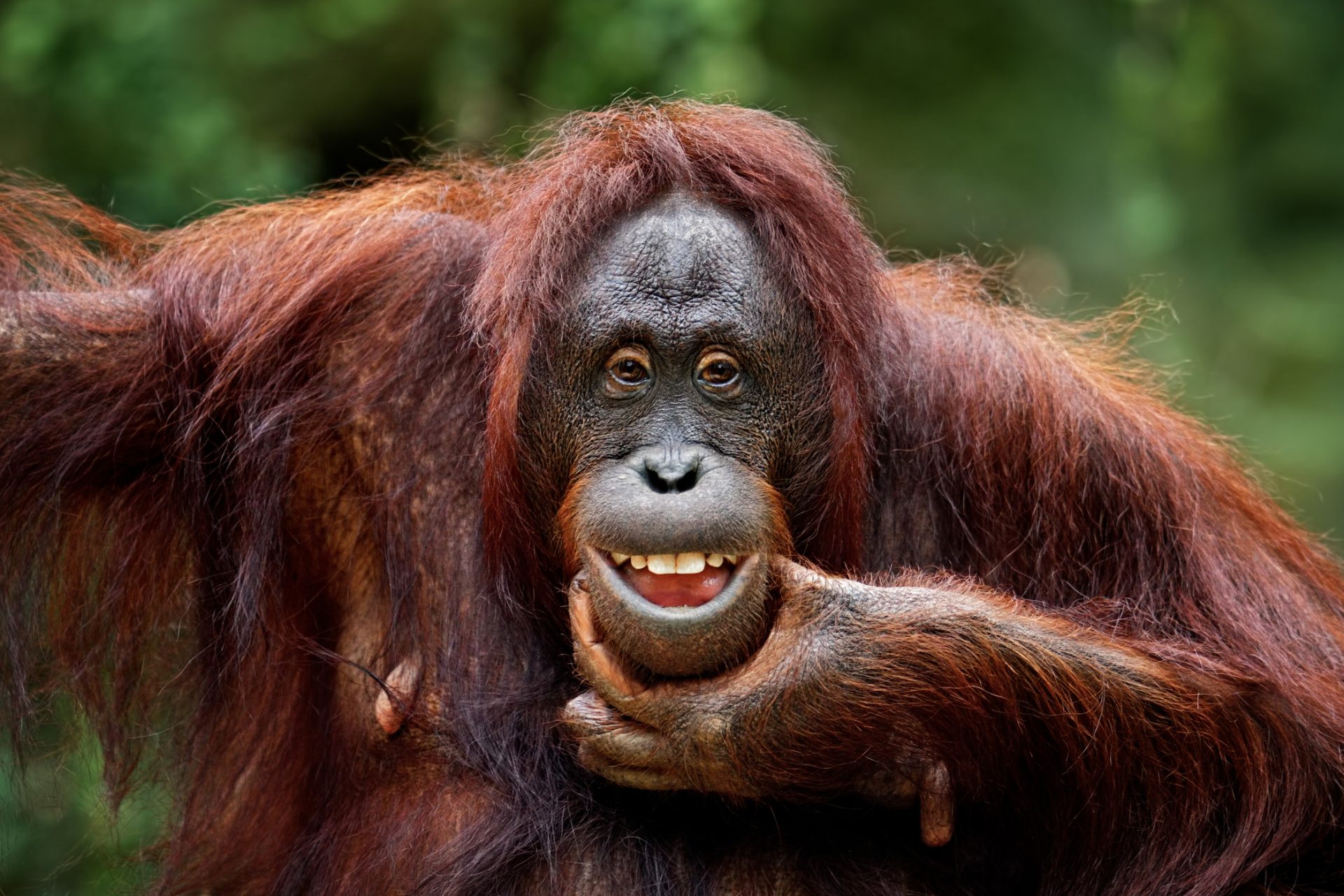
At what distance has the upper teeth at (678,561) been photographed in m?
2.56

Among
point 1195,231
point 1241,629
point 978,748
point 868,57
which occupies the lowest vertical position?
point 978,748

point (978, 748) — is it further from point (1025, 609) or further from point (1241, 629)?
point (1241, 629)

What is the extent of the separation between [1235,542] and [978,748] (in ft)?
2.48

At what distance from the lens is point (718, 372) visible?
2.73 metres

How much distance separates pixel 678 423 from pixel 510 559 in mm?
471

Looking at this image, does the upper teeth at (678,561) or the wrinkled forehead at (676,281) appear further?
the wrinkled forehead at (676,281)

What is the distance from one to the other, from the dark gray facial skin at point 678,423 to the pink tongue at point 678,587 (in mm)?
23

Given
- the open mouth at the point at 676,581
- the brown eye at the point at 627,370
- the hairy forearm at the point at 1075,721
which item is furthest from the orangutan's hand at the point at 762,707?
the brown eye at the point at 627,370

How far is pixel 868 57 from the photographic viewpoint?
7699 mm

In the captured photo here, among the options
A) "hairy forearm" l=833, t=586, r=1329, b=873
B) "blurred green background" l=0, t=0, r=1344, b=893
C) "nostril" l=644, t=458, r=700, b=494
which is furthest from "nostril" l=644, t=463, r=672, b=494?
"blurred green background" l=0, t=0, r=1344, b=893

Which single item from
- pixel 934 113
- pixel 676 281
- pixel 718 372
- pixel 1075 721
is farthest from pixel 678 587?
pixel 934 113

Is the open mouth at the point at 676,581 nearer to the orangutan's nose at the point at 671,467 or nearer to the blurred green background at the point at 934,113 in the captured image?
the orangutan's nose at the point at 671,467

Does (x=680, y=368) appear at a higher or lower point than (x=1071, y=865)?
higher

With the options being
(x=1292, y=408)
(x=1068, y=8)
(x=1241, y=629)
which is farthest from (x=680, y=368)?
(x=1292, y=408)
